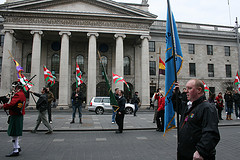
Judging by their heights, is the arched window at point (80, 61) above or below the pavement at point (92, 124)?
above

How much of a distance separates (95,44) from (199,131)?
27.5 m

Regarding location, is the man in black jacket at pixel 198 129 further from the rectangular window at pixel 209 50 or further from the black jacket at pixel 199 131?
the rectangular window at pixel 209 50

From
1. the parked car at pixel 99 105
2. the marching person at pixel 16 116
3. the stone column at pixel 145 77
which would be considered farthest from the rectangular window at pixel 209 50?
the marching person at pixel 16 116

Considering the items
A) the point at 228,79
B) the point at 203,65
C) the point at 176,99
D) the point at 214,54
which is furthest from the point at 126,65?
the point at 176,99

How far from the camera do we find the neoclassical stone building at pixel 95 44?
90.6 ft

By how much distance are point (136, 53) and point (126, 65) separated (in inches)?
112

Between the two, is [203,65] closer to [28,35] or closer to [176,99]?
[28,35]

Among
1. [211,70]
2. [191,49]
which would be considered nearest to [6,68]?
[191,49]

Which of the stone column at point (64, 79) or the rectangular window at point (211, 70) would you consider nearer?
the stone column at point (64, 79)

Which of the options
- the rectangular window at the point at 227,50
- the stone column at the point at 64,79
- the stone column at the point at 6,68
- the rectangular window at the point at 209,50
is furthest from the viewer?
the rectangular window at the point at 227,50

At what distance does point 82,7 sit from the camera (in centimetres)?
2948

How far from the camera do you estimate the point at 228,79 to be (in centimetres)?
3762

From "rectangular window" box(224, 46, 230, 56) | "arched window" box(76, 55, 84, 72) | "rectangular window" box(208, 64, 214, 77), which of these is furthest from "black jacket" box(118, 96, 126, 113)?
"rectangular window" box(224, 46, 230, 56)

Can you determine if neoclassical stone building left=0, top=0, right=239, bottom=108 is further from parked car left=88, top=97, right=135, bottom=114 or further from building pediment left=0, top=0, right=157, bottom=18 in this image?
parked car left=88, top=97, right=135, bottom=114
